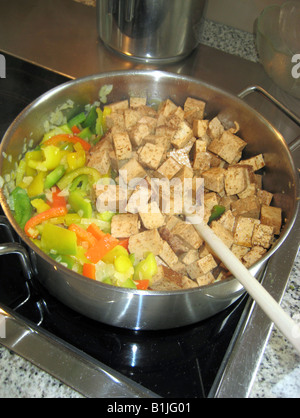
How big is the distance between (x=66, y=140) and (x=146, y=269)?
59cm

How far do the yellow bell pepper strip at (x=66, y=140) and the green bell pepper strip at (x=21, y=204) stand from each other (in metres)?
0.25

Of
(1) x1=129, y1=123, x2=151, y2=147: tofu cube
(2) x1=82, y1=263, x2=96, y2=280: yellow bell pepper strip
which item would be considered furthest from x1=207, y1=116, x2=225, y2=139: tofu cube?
(2) x1=82, y1=263, x2=96, y2=280: yellow bell pepper strip

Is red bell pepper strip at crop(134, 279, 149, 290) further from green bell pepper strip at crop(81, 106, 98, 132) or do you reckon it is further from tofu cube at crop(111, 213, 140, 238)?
green bell pepper strip at crop(81, 106, 98, 132)

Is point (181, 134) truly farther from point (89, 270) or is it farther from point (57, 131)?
point (89, 270)

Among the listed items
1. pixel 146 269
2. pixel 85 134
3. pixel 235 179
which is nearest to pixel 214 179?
pixel 235 179

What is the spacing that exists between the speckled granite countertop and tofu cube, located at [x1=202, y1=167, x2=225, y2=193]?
36 cm

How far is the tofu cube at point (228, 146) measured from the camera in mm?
1341

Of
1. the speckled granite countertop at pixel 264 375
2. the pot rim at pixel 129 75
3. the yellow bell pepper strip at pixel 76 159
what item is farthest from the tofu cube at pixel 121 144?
the speckled granite countertop at pixel 264 375

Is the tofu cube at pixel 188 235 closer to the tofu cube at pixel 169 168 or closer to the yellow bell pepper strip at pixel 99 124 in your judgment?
the tofu cube at pixel 169 168

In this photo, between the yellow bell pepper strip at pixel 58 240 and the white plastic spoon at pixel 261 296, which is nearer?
the white plastic spoon at pixel 261 296

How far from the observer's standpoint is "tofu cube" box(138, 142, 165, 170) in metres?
1.31
